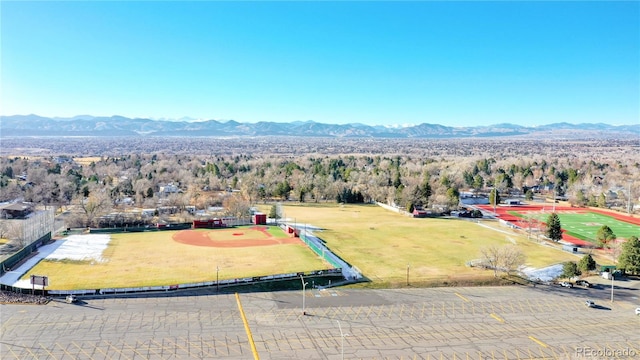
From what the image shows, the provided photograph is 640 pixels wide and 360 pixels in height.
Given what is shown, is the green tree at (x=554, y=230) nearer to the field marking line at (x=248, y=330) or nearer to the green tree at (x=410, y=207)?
the green tree at (x=410, y=207)

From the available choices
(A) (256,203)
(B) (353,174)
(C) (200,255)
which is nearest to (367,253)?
(C) (200,255)

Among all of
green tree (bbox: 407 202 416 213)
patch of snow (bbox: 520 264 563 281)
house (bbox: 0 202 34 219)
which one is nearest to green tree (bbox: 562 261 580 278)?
patch of snow (bbox: 520 264 563 281)

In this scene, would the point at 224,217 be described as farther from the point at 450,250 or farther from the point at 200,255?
the point at 450,250

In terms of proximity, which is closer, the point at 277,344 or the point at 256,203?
the point at 277,344

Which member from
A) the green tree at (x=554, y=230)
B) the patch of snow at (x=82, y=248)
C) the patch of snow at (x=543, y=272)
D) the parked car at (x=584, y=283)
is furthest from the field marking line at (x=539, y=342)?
the patch of snow at (x=82, y=248)

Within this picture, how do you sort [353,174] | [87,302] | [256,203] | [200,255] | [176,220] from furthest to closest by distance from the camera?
1. [353,174]
2. [256,203]
3. [176,220]
4. [200,255]
5. [87,302]

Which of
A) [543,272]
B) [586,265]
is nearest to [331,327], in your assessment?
[543,272]

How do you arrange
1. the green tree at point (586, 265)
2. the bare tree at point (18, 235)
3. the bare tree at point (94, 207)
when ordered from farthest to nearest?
1. the bare tree at point (94, 207)
2. the bare tree at point (18, 235)
3. the green tree at point (586, 265)

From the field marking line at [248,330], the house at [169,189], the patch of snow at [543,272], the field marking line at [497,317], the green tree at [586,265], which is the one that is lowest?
the patch of snow at [543,272]
